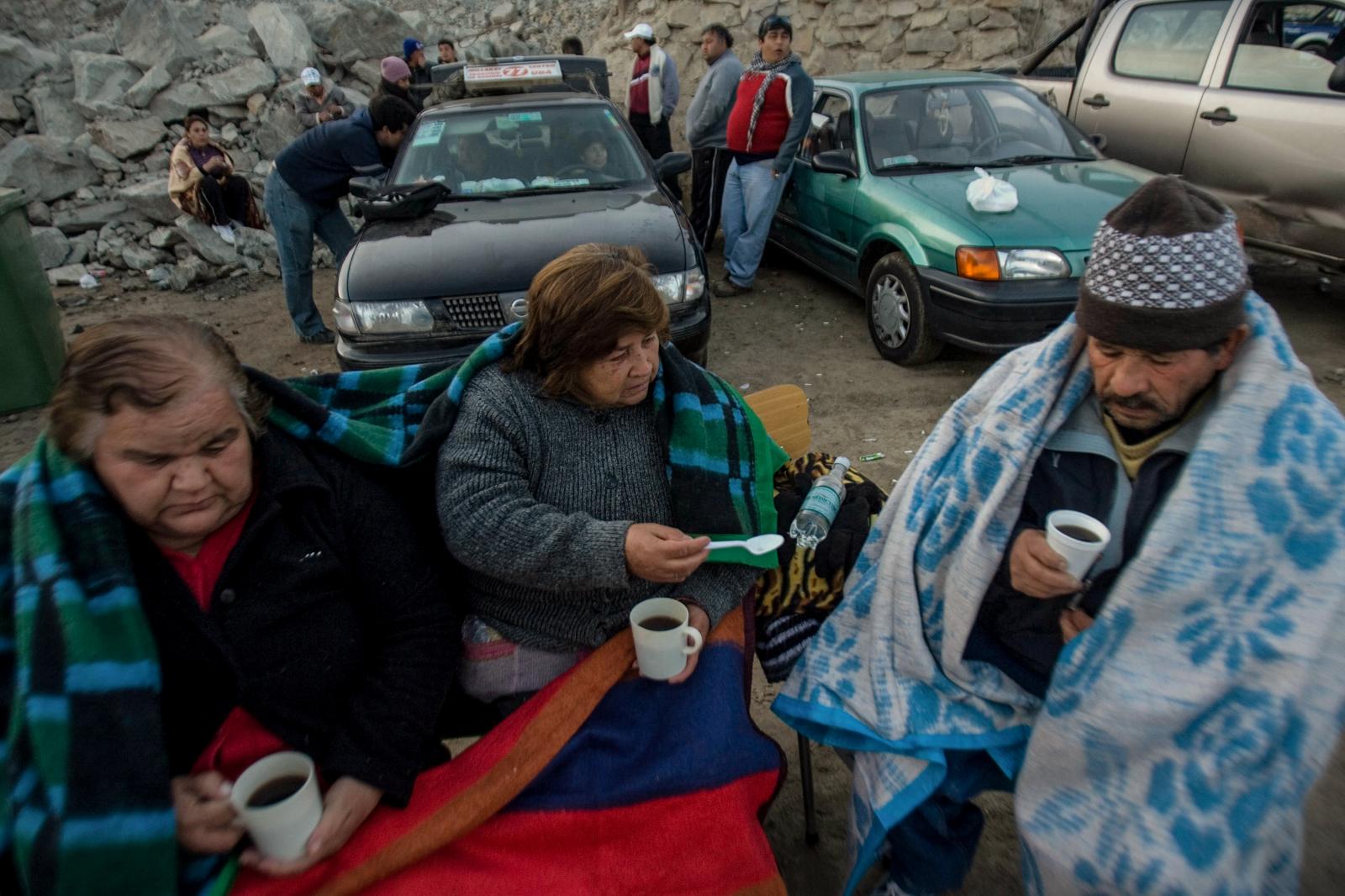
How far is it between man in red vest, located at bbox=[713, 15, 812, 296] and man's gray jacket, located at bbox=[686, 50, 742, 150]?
0.42 meters

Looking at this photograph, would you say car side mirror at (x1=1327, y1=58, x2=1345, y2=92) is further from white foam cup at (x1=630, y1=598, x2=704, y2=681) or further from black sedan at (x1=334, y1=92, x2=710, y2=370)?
white foam cup at (x1=630, y1=598, x2=704, y2=681)

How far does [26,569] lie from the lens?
1.30 metres

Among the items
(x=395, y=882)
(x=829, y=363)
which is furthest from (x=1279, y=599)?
(x=829, y=363)

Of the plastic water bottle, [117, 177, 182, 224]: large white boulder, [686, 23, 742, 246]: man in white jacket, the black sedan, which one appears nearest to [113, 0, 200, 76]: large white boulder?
[117, 177, 182, 224]: large white boulder

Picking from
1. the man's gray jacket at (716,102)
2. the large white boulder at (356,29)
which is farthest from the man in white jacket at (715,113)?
the large white boulder at (356,29)

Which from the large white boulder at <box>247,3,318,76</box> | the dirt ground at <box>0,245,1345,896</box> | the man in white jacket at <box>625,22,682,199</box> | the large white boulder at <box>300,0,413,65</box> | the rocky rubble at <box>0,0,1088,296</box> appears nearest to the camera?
the dirt ground at <box>0,245,1345,896</box>

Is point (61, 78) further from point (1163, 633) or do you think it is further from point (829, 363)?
point (1163, 633)

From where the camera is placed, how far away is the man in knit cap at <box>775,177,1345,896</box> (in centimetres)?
133

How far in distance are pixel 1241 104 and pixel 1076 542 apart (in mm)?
5736

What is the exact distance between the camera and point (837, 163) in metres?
5.57

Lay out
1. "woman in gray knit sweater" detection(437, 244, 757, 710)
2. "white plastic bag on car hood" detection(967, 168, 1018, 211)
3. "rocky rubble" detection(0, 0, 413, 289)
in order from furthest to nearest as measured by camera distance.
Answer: "rocky rubble" detection(0, 0, 413, 289) < "white plastic bag on car hood" detection(967, 168, 1018, 211) < "woman in gray knit sweater" detection(437, 244, 757, 710)

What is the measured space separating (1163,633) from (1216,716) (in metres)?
0.15

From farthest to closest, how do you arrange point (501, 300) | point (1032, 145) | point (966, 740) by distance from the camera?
1. point (1032, 145)
2. point (501, 300)
3. point (966, 740)

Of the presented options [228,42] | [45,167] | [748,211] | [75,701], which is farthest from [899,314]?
[228,42]
